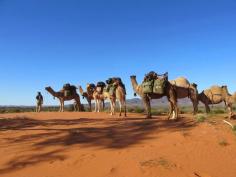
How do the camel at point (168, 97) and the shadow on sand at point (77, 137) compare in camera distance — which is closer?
the shadow on sand at point (77, 137)

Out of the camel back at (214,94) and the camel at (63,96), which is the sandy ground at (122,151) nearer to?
the camel back at (214,94)

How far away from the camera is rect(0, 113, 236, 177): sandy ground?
8.48 meters

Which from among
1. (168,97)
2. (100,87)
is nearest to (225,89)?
(168,97)

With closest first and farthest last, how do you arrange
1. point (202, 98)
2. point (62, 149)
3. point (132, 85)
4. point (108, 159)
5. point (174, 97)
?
1. point (108, 159)
2. point (62, 149)
3. point (174, 97)
4. point (132, 85)
5. point (202, 98)

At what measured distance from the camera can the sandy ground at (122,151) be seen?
8484 millimetres

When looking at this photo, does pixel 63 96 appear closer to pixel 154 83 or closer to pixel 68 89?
A: pixel 68 89

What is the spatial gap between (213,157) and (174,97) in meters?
5.92

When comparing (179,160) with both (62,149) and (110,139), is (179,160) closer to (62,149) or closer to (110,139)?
(110,139)

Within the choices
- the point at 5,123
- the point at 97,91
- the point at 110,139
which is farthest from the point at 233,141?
the point at 97,91

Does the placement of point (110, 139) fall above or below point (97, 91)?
below

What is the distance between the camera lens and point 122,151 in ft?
31.8

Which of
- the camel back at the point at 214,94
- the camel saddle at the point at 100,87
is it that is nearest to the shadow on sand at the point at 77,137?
the camel back at the point at 214,94

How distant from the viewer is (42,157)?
30.1 feet

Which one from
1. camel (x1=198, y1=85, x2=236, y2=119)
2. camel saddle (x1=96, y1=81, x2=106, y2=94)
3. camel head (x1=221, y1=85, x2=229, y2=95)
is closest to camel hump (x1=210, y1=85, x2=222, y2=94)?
camel (x1=198, y1=85, x2=236, y2=119)
